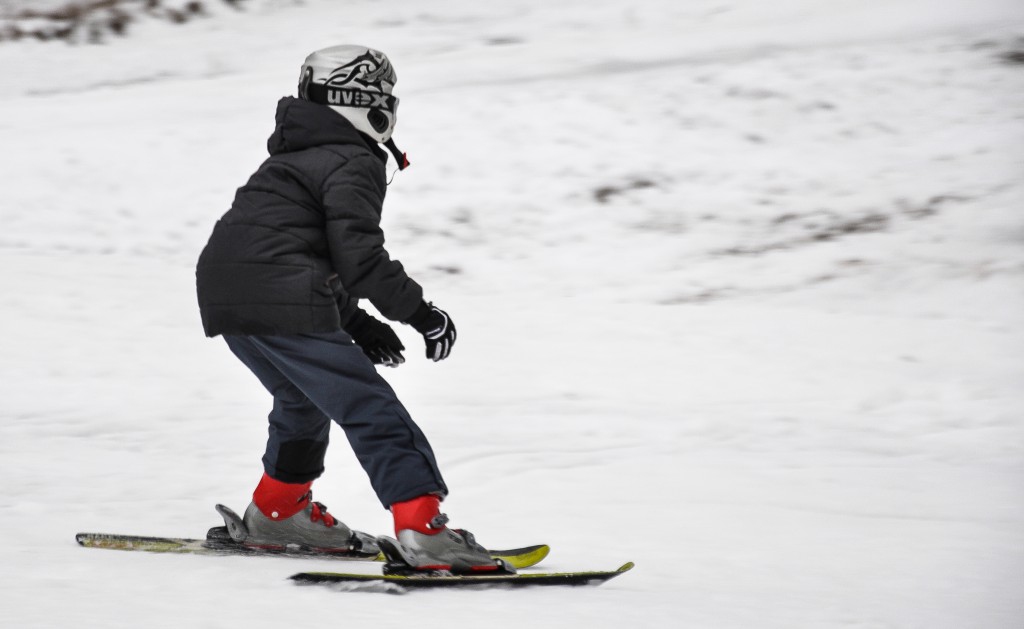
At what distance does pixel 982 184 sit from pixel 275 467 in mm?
7262

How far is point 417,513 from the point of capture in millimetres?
3066

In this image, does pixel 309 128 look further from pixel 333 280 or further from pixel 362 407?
pixel 362 407

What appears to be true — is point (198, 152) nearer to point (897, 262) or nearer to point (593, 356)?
point (593, 356)

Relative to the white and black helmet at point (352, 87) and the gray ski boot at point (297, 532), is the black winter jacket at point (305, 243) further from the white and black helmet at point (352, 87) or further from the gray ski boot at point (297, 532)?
the gray ski boot at point (297, 532)

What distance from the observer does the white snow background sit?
337 centimetres

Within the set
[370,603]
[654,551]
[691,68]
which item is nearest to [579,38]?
[691,68]

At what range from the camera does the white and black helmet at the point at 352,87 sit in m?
3.17

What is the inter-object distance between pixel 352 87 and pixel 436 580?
4.58 ft

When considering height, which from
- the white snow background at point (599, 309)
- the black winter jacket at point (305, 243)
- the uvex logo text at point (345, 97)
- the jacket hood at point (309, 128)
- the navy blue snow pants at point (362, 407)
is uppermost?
the uvex logo text at point (345, 97)

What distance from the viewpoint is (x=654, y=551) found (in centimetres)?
367

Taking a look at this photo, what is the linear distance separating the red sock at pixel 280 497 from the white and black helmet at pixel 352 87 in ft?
3.60

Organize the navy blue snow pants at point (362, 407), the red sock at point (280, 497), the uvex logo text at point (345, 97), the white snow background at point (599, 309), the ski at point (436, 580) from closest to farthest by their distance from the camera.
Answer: the ski at point (436, 580) → the navy blue snow pants at point (362, 407) → the uvex logo text at point (345, 97) → the white snow background at point (599, 309) → the red sock at point (280, 497)

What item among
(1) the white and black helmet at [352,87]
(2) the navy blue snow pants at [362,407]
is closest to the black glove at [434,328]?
(2) the navy blue snow pants at [362,407]

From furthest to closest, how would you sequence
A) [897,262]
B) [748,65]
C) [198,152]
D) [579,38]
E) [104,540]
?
[579,38]
[748,65]
[198,152]
[897,262]
[104,540]
